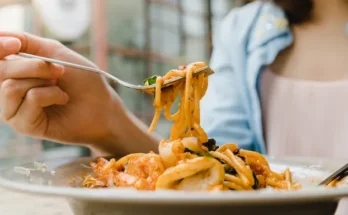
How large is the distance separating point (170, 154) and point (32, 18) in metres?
3.31

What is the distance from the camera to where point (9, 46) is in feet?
2.91

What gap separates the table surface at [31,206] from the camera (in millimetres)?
829

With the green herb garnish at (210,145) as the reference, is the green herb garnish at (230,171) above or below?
below

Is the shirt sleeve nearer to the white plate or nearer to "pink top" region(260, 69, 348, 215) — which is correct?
"pink top" region(260, 69, 348, 215)

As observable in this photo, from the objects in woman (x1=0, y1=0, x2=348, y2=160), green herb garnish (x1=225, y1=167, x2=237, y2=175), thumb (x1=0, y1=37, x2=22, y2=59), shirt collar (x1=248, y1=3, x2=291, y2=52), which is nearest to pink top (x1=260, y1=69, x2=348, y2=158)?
woman (x1=0, y1=0, x2=348, y2=160)

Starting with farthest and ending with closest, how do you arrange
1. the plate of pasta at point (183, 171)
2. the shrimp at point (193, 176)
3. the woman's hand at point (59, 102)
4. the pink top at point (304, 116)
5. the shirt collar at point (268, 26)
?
1. the shirt collar at point (268, 26)
2. the pink top at point (304, 116)
3. the woman's hand at point (59, 102)
4. the shrimp at point (193, 176)
5. the plate of pasta at point (183, 171)

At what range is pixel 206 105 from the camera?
5.43 ft

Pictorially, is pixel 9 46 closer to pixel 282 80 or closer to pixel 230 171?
pixel 230 171

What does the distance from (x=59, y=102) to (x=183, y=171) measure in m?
0.45

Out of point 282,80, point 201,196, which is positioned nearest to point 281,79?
point 282,80

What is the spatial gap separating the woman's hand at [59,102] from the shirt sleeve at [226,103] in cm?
39

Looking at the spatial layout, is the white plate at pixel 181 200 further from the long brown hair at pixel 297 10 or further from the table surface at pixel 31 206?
the long brown hair at pixel 297 10

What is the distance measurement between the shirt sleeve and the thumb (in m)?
0.82

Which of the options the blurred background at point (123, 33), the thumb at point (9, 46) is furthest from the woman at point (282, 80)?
the blurred background at point (123, 33)
